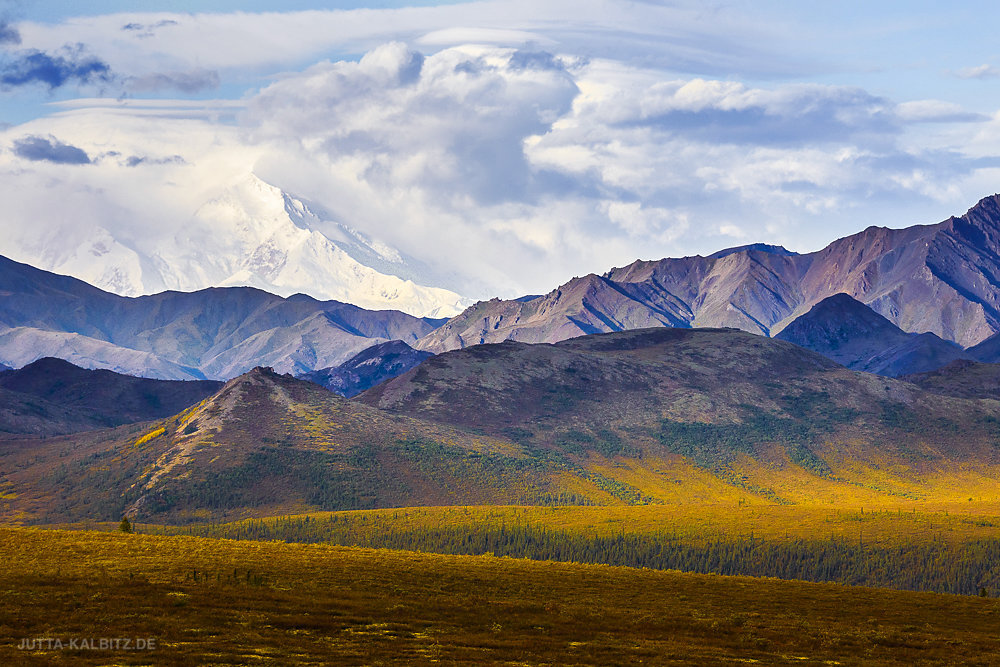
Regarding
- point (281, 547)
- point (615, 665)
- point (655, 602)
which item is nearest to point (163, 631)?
point (615, 665)

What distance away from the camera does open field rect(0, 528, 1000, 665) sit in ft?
183

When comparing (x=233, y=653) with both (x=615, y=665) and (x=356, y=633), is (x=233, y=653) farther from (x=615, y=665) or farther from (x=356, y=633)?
(x=615, y=665)

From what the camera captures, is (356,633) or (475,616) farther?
(475,616)

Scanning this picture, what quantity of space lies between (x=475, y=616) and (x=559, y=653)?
14.4m

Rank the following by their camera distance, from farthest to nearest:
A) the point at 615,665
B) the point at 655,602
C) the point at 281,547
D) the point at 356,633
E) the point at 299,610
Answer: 1. the point at 281,547
2. the point at 655,602
3. the point at 299,610
4. the point at 356,633
5. the point at 615,665

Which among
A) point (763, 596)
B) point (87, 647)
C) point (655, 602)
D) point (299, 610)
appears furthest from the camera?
point (763, 596)

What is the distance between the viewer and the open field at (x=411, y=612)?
55.7m

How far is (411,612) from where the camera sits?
70.8 metres

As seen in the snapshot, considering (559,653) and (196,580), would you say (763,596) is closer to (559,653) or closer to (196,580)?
(559,653)

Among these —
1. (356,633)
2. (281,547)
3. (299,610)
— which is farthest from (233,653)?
(281,547)

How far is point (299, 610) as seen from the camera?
67188 millimetres

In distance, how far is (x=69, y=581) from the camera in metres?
71.6

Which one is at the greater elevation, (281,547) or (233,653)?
(233,653)

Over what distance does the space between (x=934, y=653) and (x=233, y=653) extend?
46263 mm
